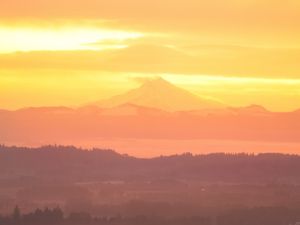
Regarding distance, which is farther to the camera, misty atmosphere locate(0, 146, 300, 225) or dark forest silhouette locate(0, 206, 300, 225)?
misty atmosphere locate(0, 146, 300, 225)

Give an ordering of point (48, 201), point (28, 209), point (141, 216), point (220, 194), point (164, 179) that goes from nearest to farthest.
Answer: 1. point (141, 216)
2. point (28, 209)
3. point (48, 201)
4. point (220, 194)
5. point (164, 179)

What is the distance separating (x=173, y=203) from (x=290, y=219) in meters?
26.0

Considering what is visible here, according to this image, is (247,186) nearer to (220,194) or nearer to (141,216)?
(220,194)

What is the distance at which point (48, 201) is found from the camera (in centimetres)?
15712

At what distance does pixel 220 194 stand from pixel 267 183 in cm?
3114

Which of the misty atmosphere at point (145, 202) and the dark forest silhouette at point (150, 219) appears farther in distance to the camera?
the misty atmosphere at point (145, 202)

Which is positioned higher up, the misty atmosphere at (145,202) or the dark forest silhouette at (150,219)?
the misty atmosphere at (145,202)

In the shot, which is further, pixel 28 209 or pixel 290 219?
pixel 28 209

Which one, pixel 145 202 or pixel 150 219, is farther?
pixel 145 202

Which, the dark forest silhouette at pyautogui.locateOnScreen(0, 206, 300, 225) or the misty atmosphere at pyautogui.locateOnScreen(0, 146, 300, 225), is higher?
the misty atmosphere at pyautogui.locateOnScreen(0, 146, 300, 225)

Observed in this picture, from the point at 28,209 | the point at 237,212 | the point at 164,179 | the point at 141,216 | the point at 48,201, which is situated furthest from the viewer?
the point at 164,179

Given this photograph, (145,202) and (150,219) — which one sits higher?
(145,202)

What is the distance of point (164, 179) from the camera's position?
7820 inches

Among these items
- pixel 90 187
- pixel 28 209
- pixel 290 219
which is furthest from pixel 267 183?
pixel 290 219
